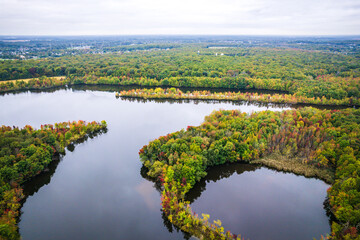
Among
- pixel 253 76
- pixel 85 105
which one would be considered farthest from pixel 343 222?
pixel 253 76

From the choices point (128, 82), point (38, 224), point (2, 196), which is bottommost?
point (38, 224)

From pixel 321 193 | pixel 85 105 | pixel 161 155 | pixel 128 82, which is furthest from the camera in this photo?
pixel 128 82

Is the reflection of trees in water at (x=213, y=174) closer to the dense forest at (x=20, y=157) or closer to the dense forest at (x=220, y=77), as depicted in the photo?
the dense forest at (x=20, y=157)

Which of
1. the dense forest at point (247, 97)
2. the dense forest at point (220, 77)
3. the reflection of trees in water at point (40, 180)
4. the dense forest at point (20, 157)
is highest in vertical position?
the dense forest at point (220, 77)

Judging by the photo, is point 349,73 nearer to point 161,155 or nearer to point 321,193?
point 321,193

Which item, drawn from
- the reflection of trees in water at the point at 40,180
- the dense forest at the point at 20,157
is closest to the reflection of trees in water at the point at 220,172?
the dense forest at the point at 20,157

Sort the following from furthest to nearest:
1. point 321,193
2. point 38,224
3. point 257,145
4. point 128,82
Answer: point 128,82, point 257,145, point 321,193, point 38,224

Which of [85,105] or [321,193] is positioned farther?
[85,105]

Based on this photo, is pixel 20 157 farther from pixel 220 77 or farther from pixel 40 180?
pixel 220 77
